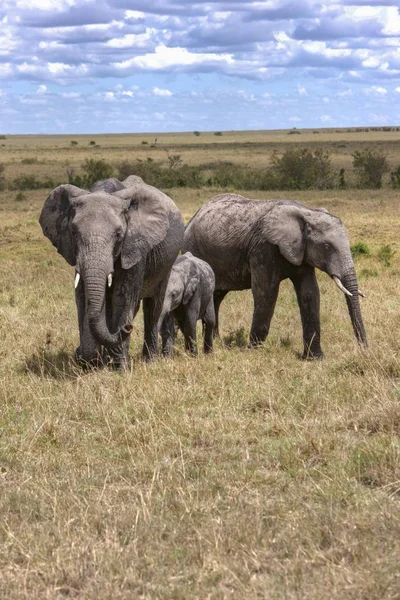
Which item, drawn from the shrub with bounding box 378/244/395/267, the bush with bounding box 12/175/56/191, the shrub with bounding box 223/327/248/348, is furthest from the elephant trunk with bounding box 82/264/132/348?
the bush with bounding box 12/175/56/191

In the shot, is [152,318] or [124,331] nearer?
[124,331]

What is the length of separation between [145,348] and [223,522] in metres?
5.25

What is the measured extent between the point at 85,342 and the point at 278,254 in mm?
3046

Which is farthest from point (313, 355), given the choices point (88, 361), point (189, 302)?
point (88, 361)

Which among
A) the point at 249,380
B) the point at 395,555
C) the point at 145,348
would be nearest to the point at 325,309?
the point at 145,348

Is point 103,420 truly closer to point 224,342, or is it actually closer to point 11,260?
point 224,342

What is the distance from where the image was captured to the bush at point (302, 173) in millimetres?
40656

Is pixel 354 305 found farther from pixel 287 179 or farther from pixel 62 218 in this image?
pixel 287 179

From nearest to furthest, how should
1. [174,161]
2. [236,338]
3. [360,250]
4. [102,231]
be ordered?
[102,231], [236,338], [360,250], [174,161]

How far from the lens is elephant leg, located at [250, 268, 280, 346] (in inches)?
448

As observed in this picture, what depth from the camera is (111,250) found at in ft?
28.9

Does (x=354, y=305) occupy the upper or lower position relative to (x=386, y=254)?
upper

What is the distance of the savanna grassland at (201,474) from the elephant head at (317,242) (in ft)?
2.40

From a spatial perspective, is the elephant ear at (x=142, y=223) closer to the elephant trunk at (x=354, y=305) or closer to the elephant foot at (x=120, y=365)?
the elephant foot at (x=120, y=365)
